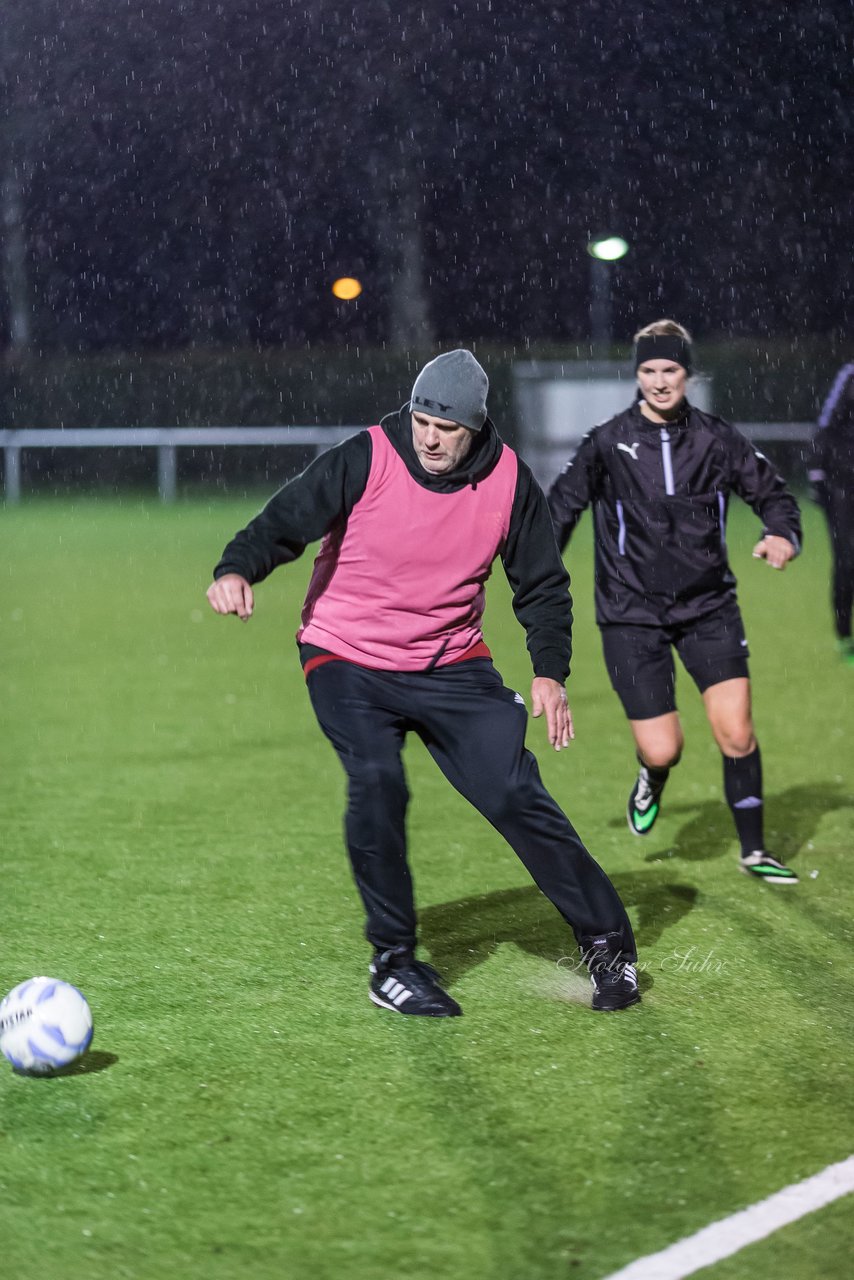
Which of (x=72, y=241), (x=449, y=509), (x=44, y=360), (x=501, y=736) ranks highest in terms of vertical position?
(x=72, y=241)

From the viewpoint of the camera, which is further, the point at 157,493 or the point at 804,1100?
the point at 157,493

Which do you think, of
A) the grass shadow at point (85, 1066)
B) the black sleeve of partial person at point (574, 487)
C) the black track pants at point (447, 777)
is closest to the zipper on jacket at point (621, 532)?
the black sleeve of partial person at point (574, 487)

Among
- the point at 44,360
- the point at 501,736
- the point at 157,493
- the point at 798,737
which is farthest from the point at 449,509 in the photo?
the point at 44,360

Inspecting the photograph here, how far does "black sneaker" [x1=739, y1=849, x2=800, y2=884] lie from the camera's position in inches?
239

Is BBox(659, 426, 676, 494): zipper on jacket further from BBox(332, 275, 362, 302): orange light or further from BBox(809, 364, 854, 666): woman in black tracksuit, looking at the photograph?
BBox(332, 275, 362, 302): orange light

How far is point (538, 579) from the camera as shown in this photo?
4.66 m

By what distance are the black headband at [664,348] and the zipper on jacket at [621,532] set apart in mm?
566

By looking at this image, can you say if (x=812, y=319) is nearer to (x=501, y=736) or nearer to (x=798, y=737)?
(x=798, y=737)

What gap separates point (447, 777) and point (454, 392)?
108cm

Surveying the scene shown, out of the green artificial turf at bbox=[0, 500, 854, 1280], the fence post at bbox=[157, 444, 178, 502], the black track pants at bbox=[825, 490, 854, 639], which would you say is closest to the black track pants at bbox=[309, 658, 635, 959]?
the green artificial turf at bbox=[0, 500, 854, 1280]

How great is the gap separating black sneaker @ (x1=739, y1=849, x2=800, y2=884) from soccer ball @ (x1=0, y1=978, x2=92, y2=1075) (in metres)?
2.96

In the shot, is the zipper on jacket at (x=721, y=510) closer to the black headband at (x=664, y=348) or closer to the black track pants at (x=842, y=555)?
the black headband at (x=664, y=348)

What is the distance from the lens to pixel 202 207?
1518 inches

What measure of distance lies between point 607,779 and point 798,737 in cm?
155
